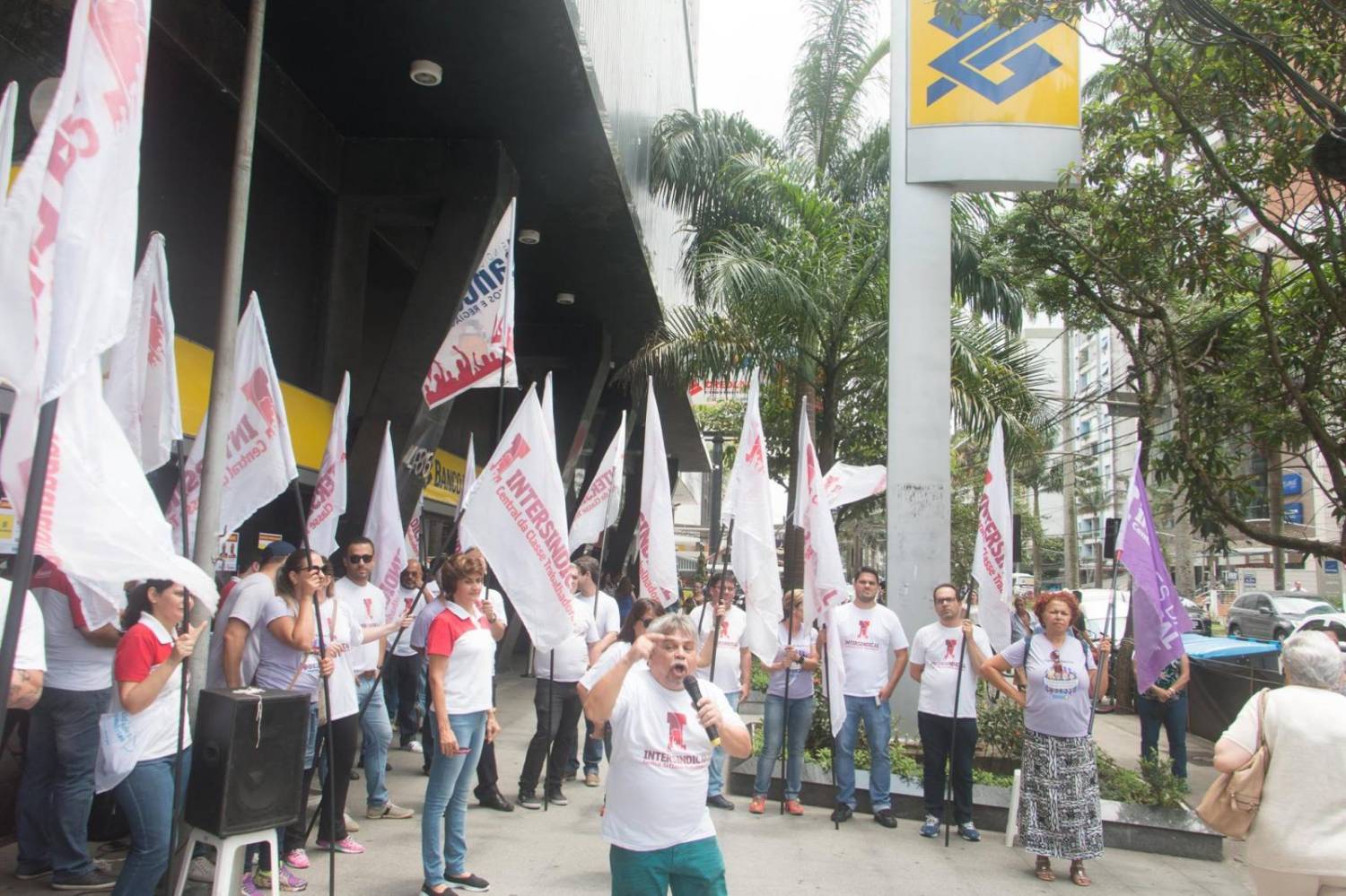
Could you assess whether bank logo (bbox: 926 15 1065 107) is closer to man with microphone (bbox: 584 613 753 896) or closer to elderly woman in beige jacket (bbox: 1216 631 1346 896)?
elderly woman in beige jacket (bbox: 1216 631 1346 896)

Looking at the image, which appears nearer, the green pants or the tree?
the green pants

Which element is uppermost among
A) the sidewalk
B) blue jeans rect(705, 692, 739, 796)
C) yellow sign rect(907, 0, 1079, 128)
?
yellow sign rect(907, 0, 1079, 128)

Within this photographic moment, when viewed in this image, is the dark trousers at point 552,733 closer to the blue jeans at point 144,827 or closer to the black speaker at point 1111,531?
the blue jeans at point 144,827

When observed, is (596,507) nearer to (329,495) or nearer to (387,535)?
(387,535)

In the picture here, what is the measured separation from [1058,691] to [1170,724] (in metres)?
3.10

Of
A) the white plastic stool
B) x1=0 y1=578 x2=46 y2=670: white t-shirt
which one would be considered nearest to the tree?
the white plastic stool

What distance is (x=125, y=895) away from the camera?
4668 mm

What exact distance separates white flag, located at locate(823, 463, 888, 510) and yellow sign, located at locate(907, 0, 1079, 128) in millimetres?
4592

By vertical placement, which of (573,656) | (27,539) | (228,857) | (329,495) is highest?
(329,495)

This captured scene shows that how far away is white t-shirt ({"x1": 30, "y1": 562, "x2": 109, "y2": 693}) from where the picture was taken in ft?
18.1

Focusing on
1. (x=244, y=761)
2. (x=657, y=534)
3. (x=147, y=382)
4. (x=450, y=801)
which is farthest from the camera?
(x=657, y=534)

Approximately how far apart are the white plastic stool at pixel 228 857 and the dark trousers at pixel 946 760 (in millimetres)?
4871

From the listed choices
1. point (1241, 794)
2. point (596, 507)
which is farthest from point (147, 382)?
point (596, 507)

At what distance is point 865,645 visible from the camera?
27.5 ft
